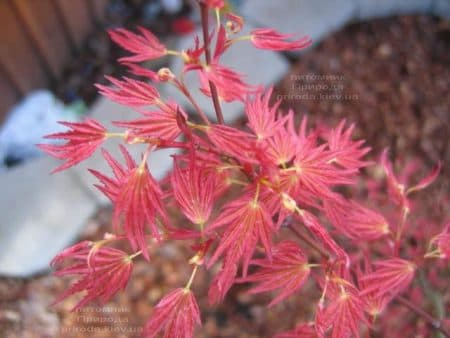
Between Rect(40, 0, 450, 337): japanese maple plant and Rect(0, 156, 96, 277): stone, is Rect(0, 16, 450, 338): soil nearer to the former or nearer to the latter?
Rect(0, 156, 96, 277): stone

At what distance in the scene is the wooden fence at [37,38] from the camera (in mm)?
1802

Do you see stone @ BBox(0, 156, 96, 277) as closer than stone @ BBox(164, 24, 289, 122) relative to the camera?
Yes

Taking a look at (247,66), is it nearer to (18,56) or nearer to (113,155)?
(113,155)

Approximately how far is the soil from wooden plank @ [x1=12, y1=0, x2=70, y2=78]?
2.22ft

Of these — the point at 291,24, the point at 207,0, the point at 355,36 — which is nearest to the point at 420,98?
the point at 355,36

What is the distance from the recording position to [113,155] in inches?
71.0

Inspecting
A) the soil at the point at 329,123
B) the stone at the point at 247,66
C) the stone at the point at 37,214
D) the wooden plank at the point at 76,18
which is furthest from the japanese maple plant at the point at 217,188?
the wooden plank at the point at 76,18

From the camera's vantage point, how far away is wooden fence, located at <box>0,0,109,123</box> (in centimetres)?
180

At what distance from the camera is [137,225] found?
577 millimetres

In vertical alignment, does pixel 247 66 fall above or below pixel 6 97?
below

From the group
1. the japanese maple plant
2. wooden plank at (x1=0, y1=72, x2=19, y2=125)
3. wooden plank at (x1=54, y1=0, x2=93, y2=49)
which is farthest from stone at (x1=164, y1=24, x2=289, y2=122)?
the japanese maple plant

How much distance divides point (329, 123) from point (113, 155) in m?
0.76

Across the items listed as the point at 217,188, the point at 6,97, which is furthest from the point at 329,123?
the point at 217,188

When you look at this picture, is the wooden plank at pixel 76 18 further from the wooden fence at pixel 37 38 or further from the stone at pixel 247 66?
the stone at pixel 247 66
